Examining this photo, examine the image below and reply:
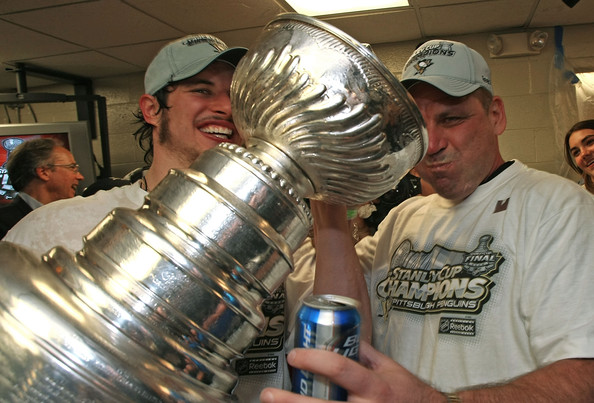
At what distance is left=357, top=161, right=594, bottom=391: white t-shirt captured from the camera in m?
0.82

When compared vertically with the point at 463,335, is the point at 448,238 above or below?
above

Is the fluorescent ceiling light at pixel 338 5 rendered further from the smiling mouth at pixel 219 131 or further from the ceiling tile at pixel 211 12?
the smiling mouth at pixel 219 131

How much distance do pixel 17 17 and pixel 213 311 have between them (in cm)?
287

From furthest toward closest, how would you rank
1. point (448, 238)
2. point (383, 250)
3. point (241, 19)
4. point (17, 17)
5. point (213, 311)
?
point (241, 19), point (17, 17), point (383, 250), point (448, 238), point (213, 311)

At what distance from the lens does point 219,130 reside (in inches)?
40.1

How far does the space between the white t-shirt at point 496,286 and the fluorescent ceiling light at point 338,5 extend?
1841 mm

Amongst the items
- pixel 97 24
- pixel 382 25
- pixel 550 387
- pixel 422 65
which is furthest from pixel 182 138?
pixel 382 25

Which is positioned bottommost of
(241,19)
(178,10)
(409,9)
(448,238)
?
(448,238)

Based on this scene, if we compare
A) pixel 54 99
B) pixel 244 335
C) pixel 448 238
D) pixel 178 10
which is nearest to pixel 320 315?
pixel 244 335

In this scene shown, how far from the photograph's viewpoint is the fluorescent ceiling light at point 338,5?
2.55 m

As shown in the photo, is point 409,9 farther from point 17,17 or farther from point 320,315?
point 320,315

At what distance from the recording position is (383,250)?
1.24m

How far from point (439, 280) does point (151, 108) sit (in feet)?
2.62

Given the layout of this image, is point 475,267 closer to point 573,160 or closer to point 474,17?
point 573,160
